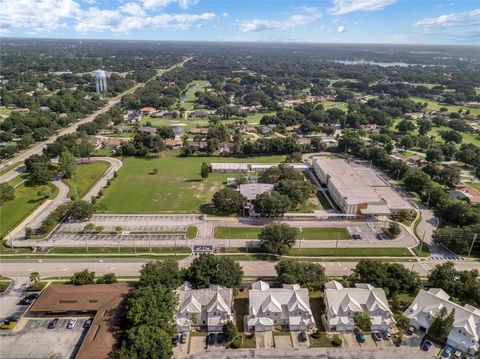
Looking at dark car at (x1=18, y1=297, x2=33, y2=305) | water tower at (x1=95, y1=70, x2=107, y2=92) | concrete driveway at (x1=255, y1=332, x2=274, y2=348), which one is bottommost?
dark car at (x1=18, y1=297, x2=33, y2=305)

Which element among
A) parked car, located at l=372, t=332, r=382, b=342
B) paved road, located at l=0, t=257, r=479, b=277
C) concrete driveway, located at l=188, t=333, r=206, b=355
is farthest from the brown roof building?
parked car, located at l=372, t=332, r=382, b=342

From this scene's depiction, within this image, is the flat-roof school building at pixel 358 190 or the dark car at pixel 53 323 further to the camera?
the flat-roof school building at pixel 358 190

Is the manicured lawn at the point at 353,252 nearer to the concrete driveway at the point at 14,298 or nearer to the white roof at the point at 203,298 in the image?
the white roof at the point at 203,298

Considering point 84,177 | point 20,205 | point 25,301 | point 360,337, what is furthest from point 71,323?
point 84,177

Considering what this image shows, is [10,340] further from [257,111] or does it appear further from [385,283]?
[257,111]

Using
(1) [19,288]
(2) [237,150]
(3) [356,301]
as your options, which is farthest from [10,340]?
(2) [237,150]

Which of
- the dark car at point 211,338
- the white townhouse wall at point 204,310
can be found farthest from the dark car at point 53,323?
the dark car at point 211,338

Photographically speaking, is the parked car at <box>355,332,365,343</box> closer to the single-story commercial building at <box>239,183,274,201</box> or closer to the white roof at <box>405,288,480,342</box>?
the white roof at <box>405,288,480,342</box>
